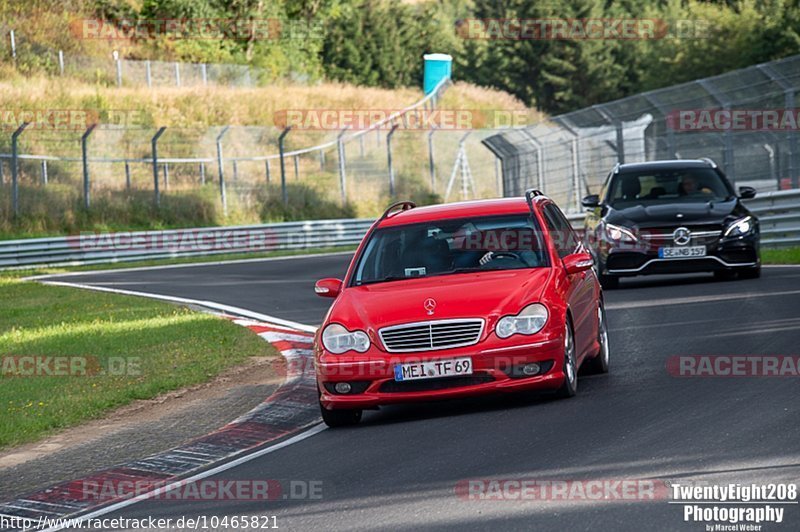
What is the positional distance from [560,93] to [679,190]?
81.1m

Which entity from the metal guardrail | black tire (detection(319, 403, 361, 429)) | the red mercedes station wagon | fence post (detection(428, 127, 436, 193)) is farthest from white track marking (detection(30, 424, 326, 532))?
fence post (detection(428, 127, 436, 193))

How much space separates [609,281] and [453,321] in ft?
30.0

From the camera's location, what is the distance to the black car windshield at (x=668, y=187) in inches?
711

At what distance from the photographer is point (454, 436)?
8.67 metres

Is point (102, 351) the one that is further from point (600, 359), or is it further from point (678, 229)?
point (678, 229)

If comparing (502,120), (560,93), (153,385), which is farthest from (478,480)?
(560,93)

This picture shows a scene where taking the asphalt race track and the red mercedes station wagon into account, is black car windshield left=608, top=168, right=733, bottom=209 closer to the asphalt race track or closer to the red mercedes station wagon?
the asphalt race track

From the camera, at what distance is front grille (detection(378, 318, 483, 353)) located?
30.5ft

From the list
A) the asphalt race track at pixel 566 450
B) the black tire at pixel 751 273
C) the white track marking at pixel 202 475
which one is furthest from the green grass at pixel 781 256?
the white track marking at pixel 202 475

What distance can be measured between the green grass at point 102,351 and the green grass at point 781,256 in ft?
28.3

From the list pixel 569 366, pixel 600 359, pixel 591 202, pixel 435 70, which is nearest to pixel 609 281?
pixel 591 202

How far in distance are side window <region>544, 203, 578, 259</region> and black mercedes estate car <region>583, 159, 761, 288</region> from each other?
5664 mm

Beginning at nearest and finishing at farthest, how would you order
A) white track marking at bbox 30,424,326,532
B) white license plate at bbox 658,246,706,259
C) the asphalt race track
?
1. the asphalt race track
2. white track marking at bbox 30,424,326,532
3. white license plate at bbox 658,246,706,259

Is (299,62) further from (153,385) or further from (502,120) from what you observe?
(153,385)
